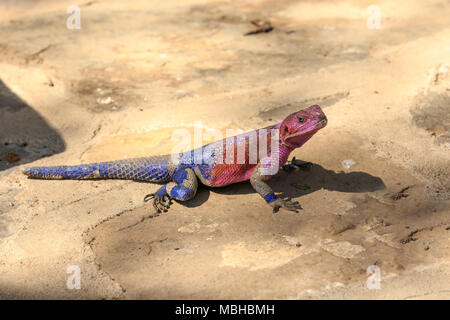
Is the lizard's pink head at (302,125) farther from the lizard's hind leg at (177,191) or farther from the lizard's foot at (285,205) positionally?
the lizard's hind leg at (177,191)

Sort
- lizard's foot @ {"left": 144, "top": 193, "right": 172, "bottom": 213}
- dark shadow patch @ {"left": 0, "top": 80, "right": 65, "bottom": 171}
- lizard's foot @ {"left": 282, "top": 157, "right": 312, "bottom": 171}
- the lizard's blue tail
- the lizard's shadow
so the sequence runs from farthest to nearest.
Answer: dark shadow patch @ {"left": 0, "top": 80, "right": 65, "bottom": 171} → lizard's foot @ {"left": 282, "top": 157, "right": 312, "bottom": 171} → the lizard's blue tail → the lizard's shadow → lizard's foot @ {"left": 144, "top": 193, "right": 172, "bottom": 213}

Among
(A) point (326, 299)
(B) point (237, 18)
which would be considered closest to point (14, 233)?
(A) point (326, 299)

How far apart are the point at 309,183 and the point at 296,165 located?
0.33 m

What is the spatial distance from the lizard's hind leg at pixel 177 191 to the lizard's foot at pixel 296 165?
3.34 ft

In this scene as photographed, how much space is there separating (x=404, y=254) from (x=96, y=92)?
5.01m

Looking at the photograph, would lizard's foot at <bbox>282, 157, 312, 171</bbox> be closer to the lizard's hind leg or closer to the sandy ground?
the sandy ground

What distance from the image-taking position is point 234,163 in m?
5.30

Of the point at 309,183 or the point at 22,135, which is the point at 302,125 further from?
the point at 22,135

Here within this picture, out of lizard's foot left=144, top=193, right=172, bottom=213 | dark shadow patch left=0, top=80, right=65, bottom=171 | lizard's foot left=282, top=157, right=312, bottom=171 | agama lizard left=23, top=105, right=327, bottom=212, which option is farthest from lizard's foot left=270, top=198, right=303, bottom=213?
dark shadow patch left=0, top=80, right=65, bottom=171

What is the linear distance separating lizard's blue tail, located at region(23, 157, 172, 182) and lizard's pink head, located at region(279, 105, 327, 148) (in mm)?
1278

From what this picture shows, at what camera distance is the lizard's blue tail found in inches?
219
